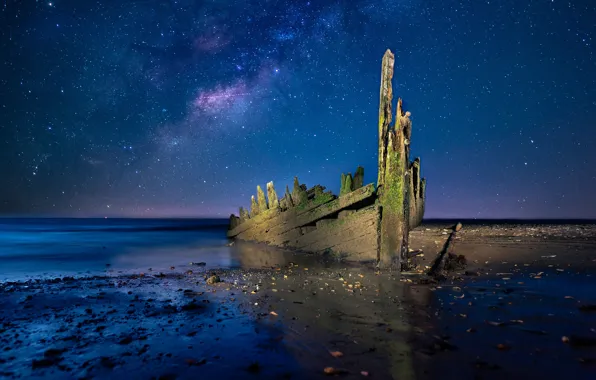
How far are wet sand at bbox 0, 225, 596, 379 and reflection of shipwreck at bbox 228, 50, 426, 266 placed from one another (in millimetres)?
1444

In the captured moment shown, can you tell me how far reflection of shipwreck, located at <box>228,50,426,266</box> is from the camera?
821cm

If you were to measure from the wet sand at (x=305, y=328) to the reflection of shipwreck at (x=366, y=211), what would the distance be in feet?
4.74

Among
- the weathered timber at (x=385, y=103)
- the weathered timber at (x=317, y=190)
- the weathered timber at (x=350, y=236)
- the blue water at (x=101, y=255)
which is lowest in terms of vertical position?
the blue water at (x=101, y=255)

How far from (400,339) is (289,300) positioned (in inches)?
89.3

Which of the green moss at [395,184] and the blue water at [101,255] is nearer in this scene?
the green moss at [395,184]

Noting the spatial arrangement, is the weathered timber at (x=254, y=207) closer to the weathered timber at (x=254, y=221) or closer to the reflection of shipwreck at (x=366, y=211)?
the weathered timber at (x=254, y=221)

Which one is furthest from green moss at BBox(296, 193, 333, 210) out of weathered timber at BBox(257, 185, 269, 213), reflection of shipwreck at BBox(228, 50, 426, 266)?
weathered timber at BBox(257, 185, 269, 213)

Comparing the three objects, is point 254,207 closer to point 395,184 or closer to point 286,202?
point 286,202

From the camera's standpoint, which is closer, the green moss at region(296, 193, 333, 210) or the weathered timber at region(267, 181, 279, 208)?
the green moss at region(296, 193, 333, 210)

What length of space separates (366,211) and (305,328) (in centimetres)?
546

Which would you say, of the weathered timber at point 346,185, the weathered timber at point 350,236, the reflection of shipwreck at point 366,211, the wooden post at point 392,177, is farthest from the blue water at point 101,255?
the wooden post at point 392,177

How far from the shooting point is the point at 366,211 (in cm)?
919

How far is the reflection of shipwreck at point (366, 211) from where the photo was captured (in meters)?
8.21

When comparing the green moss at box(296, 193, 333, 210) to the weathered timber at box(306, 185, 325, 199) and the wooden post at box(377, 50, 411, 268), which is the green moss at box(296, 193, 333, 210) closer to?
the weathered timber at box(306, 185, 325, 199)
